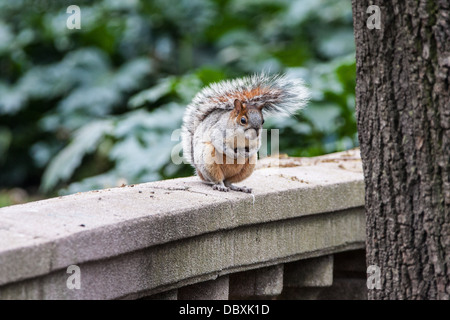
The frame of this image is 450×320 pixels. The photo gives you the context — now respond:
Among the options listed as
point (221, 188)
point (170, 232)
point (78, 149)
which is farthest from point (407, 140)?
point (78, 149)

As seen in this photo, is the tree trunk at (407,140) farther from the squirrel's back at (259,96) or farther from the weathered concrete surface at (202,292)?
the squirrel's back at (259,96)

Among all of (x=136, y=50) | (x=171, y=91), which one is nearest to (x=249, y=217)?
(x=171, y=91)

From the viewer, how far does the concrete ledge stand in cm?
184

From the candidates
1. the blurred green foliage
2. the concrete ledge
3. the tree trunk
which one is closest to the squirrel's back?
the concrete ledge

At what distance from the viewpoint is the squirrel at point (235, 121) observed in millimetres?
2734

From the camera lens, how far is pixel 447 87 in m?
1.87

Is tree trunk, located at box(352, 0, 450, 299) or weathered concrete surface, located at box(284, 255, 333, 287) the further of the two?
weathered concrete surface, located at box(284, 255, 333, 287)

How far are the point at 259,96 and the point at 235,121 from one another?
16cm

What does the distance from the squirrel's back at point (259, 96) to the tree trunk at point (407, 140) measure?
741mm

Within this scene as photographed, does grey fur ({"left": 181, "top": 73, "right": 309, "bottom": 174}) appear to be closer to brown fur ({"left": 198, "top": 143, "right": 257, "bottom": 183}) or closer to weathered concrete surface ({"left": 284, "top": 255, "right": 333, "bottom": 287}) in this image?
brown fur ({"left": 198, "top": 143, "right": 257, "bottom": 183})

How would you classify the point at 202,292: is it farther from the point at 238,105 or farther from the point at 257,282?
the point at 238,105

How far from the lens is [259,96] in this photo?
2.81m
